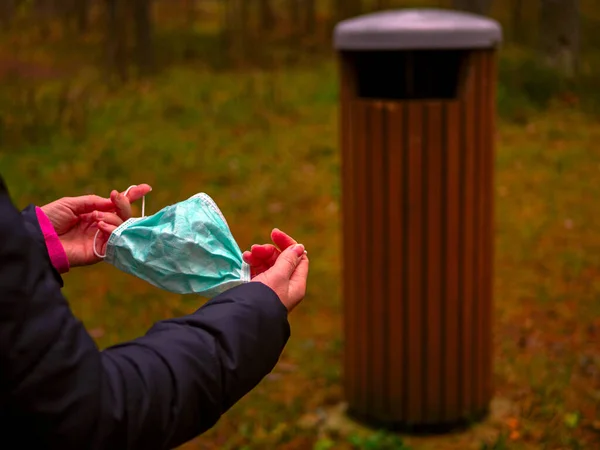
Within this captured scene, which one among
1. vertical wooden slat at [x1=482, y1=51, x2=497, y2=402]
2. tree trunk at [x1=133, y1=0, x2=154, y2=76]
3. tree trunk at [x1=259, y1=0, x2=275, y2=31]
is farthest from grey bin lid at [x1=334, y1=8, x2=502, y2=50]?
tree trunk at [x1=259, y1=0, x2=275, y2=31]

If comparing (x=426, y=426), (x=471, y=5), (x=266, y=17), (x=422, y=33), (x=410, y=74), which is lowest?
(x=426, y=426)

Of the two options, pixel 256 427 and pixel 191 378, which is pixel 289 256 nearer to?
pixel 191 378

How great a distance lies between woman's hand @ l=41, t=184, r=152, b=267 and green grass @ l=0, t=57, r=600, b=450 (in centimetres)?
192

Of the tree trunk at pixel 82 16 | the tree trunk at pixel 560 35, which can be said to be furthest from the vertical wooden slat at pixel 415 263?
the tree trunk at pixel 82 16

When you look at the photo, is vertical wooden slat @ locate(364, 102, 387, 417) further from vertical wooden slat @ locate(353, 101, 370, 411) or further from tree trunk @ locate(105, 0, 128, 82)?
tree trunk @ locate(105, 0, 128, 82)

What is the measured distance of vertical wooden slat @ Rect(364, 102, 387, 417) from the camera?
3.04 metres

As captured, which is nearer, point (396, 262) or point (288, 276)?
point (288, 276)

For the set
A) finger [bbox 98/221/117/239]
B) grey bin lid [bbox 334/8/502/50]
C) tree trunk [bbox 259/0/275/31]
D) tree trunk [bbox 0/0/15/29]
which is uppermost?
grey bin lid [bbox 334/8/502/50]

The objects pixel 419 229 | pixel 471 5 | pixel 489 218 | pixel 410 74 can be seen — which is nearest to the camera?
pixel 419 229

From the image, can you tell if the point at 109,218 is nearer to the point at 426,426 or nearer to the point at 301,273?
the point at 301,273

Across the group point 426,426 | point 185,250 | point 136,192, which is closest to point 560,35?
point 426,426

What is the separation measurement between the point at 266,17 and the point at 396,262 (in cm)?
1380

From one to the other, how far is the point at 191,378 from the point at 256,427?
2348 millimetres

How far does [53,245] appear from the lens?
1492 mm
